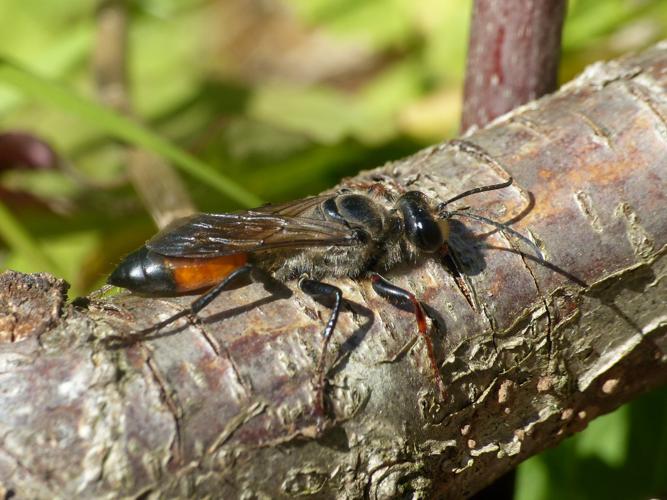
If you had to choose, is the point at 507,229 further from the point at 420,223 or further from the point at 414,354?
the point at 414,354

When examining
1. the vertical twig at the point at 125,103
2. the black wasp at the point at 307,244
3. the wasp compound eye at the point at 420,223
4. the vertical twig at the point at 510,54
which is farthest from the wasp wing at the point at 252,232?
the vertical twig at the point at 125,103

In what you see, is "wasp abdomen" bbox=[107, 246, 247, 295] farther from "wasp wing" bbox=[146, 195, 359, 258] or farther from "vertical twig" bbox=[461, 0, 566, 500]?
"vertical twig" bbox=[461, 0, 566, 500]

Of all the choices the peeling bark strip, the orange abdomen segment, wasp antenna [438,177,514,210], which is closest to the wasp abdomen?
the orange abdomen segment

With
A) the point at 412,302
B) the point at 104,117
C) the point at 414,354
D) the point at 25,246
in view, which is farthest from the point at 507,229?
the point at 25,246

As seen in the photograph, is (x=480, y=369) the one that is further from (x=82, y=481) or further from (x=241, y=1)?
(x=241, y=1)

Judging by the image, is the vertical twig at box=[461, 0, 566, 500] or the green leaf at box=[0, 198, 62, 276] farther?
the green leaf at box=[0, 198, 62, 276]
